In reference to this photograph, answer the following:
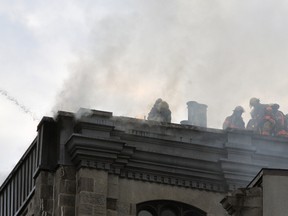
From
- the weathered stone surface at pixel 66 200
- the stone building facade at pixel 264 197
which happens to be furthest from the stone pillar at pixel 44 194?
the stone building facade at pixel 264 197

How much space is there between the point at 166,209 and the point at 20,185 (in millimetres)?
5633

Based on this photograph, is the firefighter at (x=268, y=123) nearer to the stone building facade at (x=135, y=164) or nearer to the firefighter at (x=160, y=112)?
the stone building facade at (x=135, y=164)

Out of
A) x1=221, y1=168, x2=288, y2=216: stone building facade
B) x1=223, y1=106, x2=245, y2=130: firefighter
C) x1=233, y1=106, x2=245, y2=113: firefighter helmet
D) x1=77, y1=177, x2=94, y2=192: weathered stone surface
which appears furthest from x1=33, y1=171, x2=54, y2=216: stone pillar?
x1=221, y1=168, x2=288, y2=216: stone building facade

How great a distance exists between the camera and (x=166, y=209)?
41.3m

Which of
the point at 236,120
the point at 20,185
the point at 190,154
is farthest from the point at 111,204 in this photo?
the point at 236,120

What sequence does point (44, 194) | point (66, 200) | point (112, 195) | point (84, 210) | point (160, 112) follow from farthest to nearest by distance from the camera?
point (160, 112), point (44, 194), point (112, 195), point (66, 200), point (84, 210)

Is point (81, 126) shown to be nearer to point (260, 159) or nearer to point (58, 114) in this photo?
point (58, 114)

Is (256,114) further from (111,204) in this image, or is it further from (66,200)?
(66,200)

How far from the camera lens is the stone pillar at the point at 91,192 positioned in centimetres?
3959

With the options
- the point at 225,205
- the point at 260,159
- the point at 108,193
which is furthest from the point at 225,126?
the point at 225,205

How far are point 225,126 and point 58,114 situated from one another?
5.56m

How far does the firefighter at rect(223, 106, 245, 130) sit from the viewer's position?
43.3m

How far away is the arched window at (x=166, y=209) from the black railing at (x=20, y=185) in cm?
342

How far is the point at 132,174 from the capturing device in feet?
135
